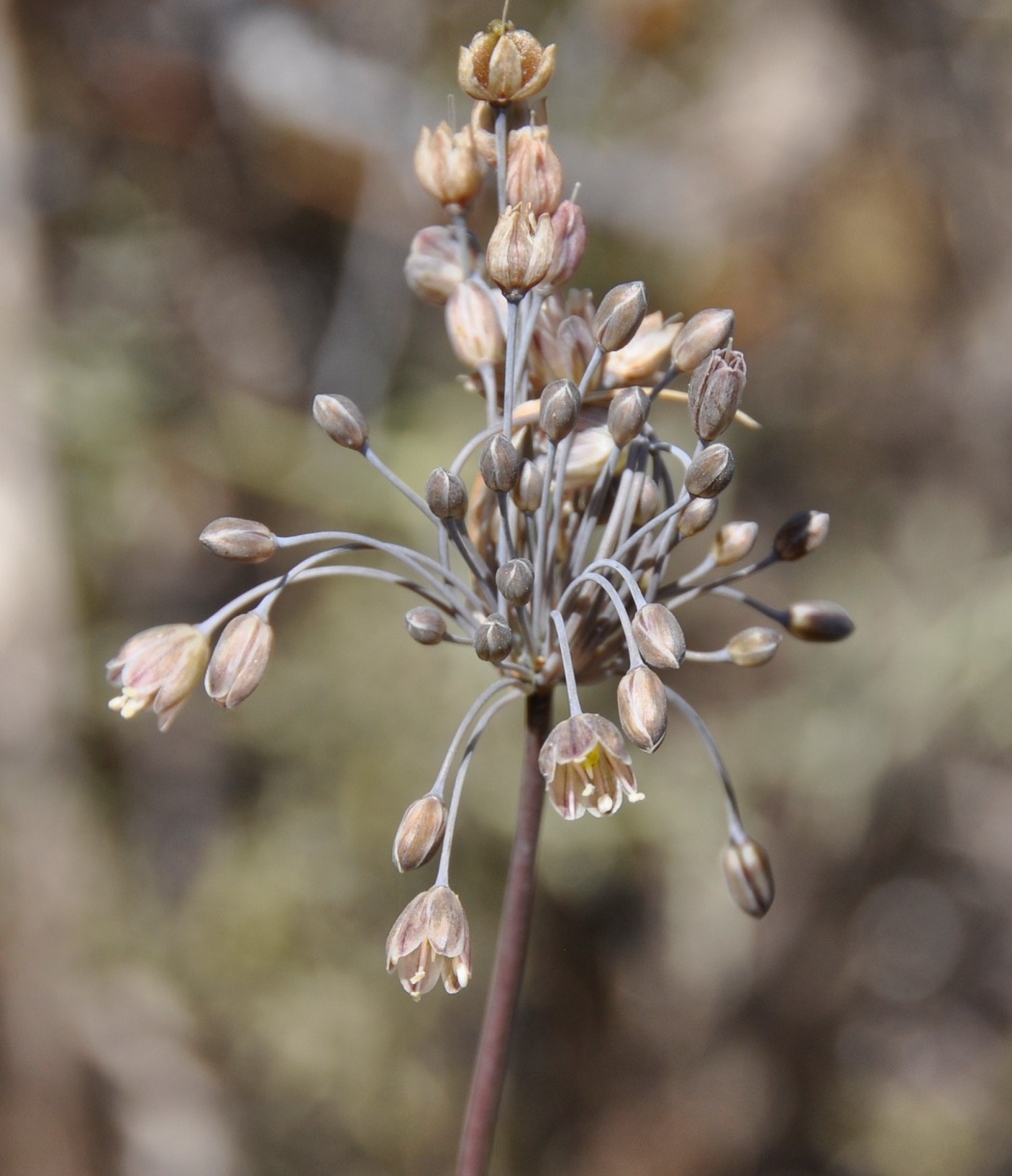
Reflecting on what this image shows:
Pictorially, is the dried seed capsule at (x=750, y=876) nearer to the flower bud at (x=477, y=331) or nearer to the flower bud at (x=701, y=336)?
the flower bud at (x=701, y=336)

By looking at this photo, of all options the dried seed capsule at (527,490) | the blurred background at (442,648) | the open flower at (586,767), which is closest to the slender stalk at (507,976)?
the open flower at (586,767)

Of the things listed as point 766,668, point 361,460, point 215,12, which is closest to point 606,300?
point 361,460

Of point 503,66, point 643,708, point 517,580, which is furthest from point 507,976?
point 503,66

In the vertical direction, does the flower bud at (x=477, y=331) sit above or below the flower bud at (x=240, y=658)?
above

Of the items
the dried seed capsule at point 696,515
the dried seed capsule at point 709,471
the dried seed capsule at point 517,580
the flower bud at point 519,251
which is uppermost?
the flower bud at point 519,251

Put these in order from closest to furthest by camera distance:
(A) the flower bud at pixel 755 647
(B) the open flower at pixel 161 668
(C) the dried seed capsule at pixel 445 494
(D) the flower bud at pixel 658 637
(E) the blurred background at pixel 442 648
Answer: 1. (D) the flower bud at pixel 658 637
2. (C) the dried seed capsule at pixel 445 494
3. (B) the open flower at pixel 161 668
4. (A) the flower bud at pixel 755 647
5. (E) the blurred background at pixel 442 648

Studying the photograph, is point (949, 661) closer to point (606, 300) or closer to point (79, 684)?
point (606, 300)
